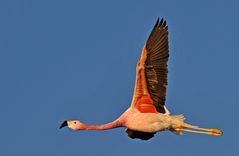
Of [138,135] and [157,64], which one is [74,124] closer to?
[138,135]

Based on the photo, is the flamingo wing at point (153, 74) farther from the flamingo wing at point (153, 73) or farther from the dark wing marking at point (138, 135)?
the dark wing marking at point (138, 135)

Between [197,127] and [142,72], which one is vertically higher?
[142,72]

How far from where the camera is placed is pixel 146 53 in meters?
31.9

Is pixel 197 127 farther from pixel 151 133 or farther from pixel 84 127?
pixel 84 127

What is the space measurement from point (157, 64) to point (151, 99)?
141 cm

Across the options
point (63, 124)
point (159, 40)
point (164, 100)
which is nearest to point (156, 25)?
point (159, 40)

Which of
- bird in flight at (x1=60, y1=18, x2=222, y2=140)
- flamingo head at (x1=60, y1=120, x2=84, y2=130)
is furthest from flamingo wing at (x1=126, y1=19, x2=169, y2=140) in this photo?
flamingo head at (x1=60, y1=120, x2=84, y2=130)

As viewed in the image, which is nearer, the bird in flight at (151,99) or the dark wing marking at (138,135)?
the bird in flight at (151,99)

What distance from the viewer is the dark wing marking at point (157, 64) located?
32.1 metres

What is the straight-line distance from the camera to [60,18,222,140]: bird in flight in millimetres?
31906

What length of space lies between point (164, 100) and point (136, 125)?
1724 millimetres

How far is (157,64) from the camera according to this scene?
106 ft

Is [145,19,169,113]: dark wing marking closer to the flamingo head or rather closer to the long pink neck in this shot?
the long pink neck

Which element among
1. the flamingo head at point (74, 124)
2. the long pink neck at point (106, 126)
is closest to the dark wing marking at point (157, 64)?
the long pink neck at point (106, 126)
